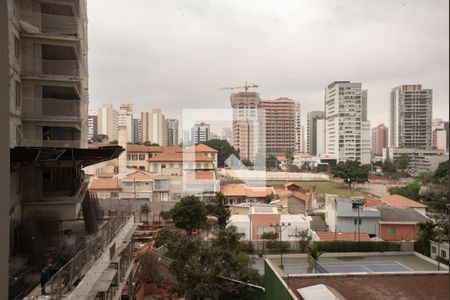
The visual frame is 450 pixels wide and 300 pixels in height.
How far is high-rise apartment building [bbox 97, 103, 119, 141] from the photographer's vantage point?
12.4m

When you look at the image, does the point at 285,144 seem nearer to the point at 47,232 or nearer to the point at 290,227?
the point at 290,227

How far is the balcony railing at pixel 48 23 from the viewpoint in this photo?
3449 mm

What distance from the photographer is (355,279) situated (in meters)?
3.02

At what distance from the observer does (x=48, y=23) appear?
3.61 m

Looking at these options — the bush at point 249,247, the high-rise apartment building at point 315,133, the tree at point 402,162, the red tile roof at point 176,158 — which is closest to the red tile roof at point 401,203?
the bush at point 249,247

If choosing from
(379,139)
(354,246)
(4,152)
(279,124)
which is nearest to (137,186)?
(354,246)

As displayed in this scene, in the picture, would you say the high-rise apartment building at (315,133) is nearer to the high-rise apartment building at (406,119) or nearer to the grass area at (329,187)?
the grass area at (329,187)

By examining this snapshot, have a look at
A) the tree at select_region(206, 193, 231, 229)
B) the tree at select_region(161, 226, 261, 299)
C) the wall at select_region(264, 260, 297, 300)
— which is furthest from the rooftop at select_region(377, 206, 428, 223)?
the wall at select_region(264, 260, 297, 300)

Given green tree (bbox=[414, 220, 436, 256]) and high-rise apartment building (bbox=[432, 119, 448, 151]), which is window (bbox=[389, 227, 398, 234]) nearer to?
green tree (bbox=[414, 220, 436, 256])

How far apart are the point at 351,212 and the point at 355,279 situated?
14.9 ft

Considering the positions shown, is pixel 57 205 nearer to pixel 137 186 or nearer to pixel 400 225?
pixel 137 186

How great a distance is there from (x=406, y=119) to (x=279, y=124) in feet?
14.6

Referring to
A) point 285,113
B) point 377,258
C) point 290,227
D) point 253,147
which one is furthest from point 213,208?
point 285,113

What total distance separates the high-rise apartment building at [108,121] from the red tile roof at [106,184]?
128 inches
